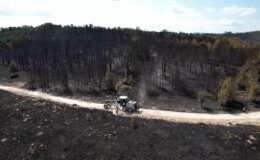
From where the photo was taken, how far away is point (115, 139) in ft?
154

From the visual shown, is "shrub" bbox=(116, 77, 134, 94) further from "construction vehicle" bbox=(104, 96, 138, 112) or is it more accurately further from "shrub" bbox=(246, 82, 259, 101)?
"shrub" bbox=(246, 82, 259, 101)

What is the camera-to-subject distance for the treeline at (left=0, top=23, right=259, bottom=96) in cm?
10031

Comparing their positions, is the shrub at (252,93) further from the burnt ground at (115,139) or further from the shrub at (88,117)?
the shrub at (88,117)

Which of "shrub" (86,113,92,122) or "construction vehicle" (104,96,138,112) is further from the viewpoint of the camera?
"construction vehicle" (104,96,138,112)

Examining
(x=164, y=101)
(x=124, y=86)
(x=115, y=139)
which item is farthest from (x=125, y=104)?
(x=124, y=86)

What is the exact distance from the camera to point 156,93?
309 ft

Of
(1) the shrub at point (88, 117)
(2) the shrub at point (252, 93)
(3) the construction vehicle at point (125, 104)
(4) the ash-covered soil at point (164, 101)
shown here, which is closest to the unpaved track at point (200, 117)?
(3) the construction vehicle at point (125, 104)

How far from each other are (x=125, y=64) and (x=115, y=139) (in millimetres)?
81162

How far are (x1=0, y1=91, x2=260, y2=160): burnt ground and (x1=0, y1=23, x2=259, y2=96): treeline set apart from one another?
117 ft

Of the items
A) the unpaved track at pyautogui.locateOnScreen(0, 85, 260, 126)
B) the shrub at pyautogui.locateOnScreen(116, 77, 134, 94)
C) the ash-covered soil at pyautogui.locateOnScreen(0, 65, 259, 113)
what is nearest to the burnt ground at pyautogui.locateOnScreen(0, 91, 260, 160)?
the unpaved track at pyautogui.locateOnScreen(0, 85, 260, 126)

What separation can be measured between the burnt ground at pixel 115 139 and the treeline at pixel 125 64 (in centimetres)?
3574

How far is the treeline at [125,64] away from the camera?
100312 mm

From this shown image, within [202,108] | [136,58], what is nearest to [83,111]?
[202,108]

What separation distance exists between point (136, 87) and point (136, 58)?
1435 inches
